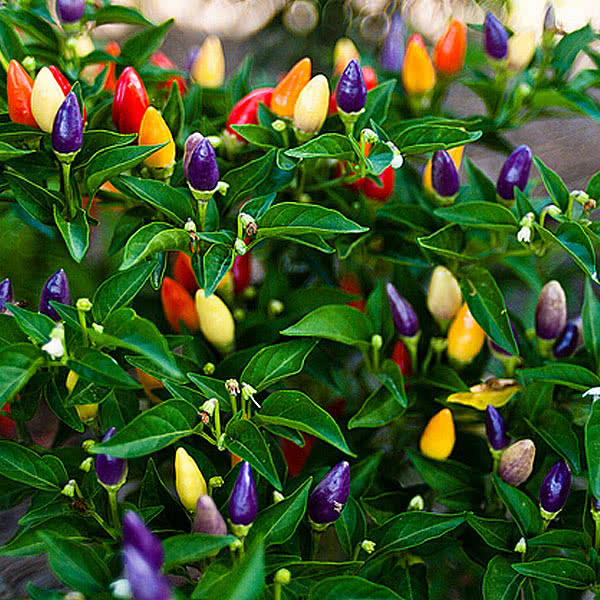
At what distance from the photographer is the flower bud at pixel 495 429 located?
2.55 feet

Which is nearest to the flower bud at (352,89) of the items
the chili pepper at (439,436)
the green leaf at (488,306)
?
the green leaf at (488,306)

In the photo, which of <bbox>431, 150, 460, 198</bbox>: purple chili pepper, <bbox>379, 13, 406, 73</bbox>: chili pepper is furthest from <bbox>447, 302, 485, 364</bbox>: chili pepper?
<bbox>379, 13, 406, 73</bbox>: chili pepper

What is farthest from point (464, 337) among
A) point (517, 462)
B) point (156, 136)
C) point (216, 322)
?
point (156, 136)

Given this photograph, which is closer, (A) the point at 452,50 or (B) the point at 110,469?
(B) the point at 110,469

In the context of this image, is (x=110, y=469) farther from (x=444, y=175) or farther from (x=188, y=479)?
(x=444, y=175)

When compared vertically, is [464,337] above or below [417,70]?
below

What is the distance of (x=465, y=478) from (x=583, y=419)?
13cm

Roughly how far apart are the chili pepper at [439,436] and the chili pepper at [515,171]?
0.77 feet

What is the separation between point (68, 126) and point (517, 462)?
0.50 metres

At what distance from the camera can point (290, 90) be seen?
85cm

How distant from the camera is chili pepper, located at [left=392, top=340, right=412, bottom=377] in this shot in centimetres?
89

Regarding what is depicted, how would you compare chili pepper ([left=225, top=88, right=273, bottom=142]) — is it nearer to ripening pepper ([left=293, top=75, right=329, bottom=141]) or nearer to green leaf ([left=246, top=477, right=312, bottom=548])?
ripening pepper ([left=293, top=75, right=329, bottom=141])

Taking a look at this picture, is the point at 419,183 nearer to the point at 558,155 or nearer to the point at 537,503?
the point at 537,503

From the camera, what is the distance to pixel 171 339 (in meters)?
0.74
